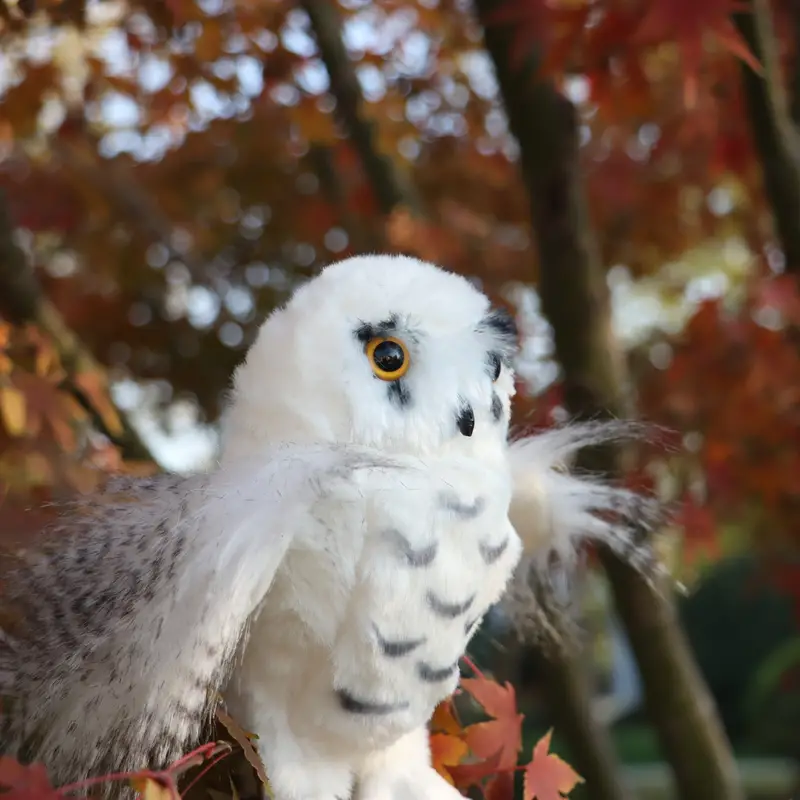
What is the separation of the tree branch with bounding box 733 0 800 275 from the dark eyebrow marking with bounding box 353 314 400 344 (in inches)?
30.3

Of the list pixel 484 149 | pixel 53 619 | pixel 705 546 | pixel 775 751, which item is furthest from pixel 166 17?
pixel 775 751

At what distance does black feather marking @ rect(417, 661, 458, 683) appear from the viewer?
457 mm

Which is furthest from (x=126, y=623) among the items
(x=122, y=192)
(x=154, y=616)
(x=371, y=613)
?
(x=122, y=192)

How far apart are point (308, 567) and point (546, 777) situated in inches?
10.9

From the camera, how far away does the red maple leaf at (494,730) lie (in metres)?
0.63

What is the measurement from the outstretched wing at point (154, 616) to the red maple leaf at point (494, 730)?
0.88 feet

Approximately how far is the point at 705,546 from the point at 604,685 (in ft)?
13.9

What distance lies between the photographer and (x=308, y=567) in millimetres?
433

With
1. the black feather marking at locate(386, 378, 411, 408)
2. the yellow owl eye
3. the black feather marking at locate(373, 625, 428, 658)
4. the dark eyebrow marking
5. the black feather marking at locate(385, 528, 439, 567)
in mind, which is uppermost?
the dark eyebrow marking

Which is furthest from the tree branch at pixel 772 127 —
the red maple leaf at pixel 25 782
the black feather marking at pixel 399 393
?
the red maple leaf at pixel 25 782

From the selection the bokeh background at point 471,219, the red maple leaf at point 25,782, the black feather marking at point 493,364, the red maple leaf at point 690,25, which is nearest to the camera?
the red maple leaf at point 25,782

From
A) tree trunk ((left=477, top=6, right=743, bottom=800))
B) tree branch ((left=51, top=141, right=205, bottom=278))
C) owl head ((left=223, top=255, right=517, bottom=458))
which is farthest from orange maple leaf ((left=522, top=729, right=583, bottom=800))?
tree branch ((left=51, top=141, right=205, bottom=278))

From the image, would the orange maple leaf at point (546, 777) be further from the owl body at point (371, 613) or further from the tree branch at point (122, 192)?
the tree branch at point (122, 192)

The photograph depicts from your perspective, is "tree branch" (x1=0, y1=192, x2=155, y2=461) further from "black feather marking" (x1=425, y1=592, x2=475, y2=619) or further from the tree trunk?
"black feather marking" (x1=425, y1=592, x2=475, y2=619)
